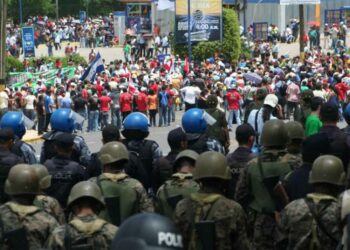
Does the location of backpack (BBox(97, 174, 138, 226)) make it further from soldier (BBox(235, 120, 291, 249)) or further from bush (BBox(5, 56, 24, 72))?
bush (BBox(5, 56, 24, 72))

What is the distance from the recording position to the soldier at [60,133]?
37.8 feet

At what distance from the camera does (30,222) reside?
314 inches

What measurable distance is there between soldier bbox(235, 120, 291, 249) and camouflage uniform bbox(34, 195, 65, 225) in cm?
151

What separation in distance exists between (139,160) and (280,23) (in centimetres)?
5456

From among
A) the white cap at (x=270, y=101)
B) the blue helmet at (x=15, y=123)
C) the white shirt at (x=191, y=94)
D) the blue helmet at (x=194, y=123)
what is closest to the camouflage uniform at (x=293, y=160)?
the blue helmet at (x=194, y=123)

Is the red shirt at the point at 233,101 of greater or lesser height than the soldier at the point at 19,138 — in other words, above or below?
below

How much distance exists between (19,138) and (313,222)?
5.31 m

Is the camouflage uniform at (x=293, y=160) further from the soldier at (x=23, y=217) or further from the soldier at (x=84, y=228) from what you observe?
the soldier at (x=84, y=228)

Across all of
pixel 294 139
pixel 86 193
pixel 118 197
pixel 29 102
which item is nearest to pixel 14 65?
pixel 29 102

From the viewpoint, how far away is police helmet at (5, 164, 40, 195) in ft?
26.7

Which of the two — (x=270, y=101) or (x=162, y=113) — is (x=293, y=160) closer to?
(x=270, y=101)

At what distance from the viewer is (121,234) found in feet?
14.4

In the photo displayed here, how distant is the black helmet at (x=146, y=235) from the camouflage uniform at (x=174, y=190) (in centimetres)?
458

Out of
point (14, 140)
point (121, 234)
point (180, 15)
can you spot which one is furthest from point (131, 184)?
point (180, 15)
